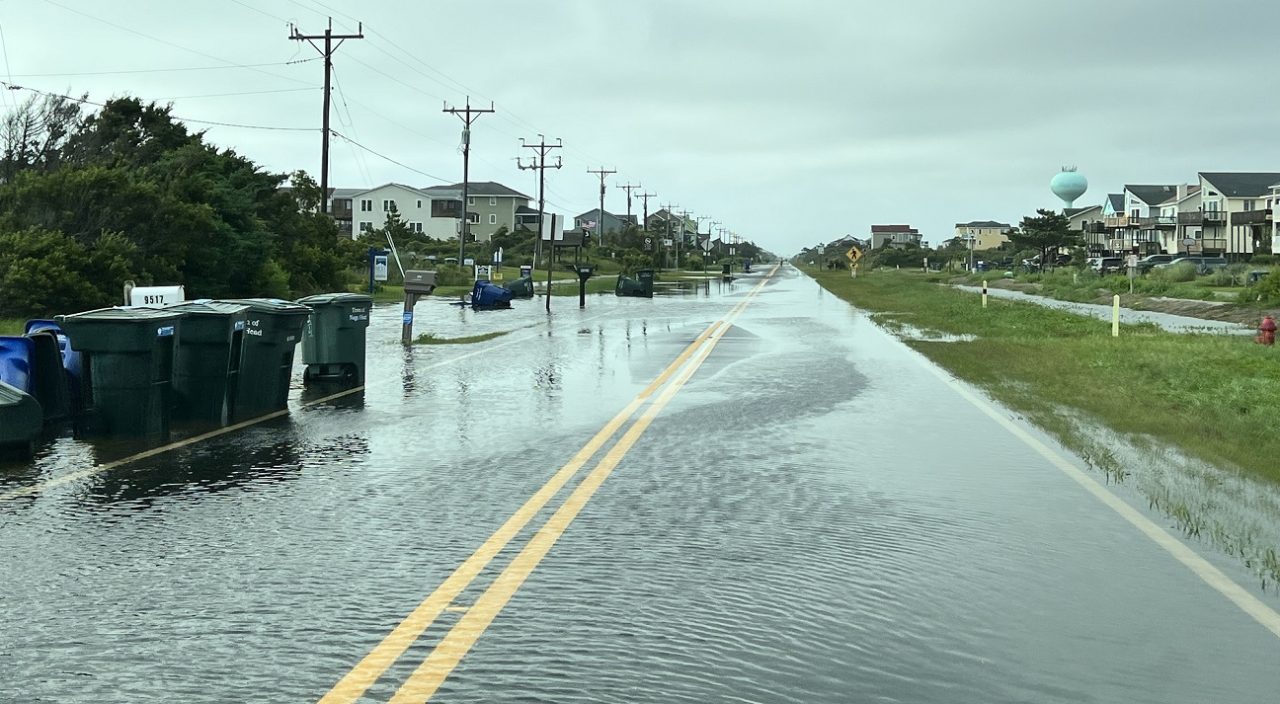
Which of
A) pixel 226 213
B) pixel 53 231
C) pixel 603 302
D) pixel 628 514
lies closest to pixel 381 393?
pixel 628 514

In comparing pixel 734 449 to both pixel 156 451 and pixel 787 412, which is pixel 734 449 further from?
pixel 156 451

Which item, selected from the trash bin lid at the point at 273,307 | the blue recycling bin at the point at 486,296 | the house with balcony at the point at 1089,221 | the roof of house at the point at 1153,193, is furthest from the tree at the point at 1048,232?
the trash bin lid at the point at 273,307

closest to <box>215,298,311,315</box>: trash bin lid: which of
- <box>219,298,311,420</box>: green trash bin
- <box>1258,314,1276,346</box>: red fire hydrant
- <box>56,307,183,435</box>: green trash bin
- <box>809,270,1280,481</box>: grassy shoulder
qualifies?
<box>219,298,311,420</box>: green trash bin

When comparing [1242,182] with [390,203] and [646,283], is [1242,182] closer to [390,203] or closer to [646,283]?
[390,203]

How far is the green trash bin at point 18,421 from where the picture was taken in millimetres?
10742

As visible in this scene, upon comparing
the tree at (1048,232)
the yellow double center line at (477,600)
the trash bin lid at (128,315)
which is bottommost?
the yellow double center line at (477,600)

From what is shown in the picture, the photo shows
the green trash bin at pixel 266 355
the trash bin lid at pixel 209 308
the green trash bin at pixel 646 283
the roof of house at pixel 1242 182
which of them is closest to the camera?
the trash bin lid at pixel 209 308

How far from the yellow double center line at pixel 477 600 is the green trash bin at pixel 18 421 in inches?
165

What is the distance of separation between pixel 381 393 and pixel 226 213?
26411 mm

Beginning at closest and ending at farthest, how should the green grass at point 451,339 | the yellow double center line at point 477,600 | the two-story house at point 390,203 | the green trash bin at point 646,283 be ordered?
the yellow double center line at point 477,600 → the green grass at point 451,339 → the green trash bin at point 646,283 → the two-story house at point 390,203

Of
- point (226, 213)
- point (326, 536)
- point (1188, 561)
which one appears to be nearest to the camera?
point (1188, 561)

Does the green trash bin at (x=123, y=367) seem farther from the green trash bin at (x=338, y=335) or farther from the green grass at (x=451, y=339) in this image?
the green grass at (x=451, y=339)

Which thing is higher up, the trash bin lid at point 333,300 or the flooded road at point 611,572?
the trash bin lid at point 333,300

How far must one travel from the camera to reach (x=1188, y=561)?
727 cm
